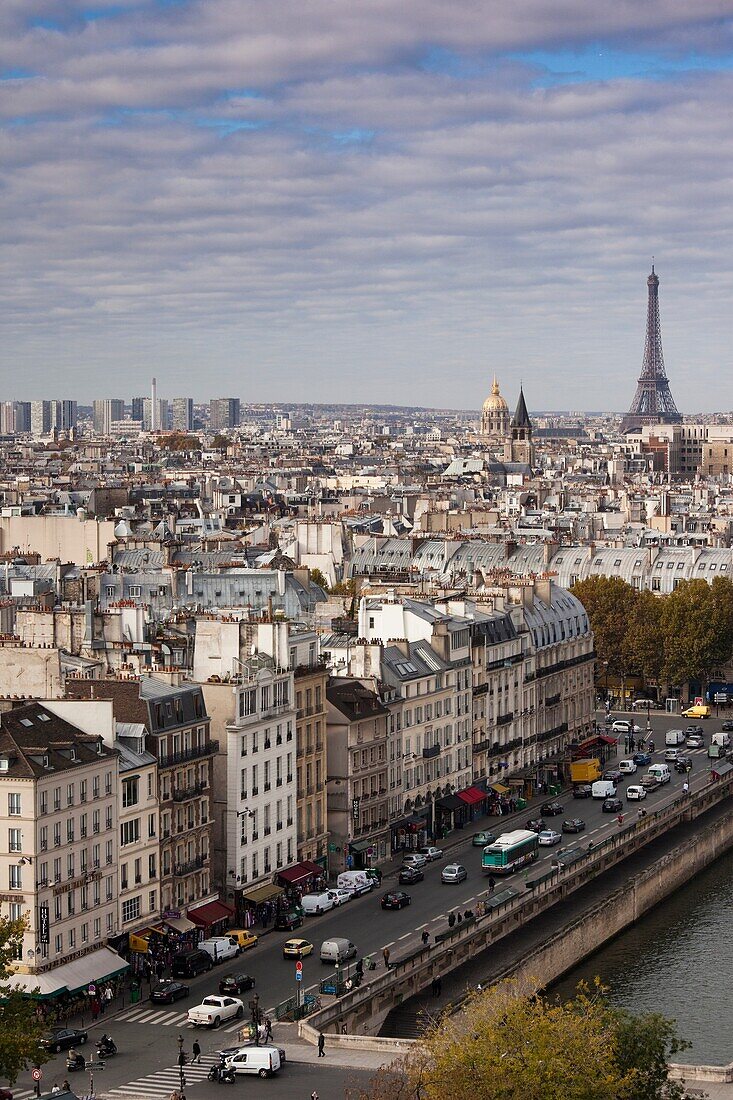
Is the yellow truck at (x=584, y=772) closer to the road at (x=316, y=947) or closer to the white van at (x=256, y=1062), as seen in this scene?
the road at (x=316, y=947)

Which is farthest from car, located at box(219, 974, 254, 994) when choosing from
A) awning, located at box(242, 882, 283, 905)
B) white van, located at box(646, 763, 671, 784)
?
white van, located at box(646, 763, 671, 784)

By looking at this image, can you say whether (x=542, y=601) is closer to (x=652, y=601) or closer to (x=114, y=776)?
(x=652, y=601)

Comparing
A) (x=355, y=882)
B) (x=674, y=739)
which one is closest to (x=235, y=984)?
(x=355, y=882)

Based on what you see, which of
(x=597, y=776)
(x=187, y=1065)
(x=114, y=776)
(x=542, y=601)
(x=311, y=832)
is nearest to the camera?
(x=187, y=1065)

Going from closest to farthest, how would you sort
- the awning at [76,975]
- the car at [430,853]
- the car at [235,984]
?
the awning at [76,975] → the car at [235,984] → the car at [430,853]

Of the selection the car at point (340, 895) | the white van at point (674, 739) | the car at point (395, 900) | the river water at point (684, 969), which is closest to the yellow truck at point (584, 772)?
the white van at point (674, 739)

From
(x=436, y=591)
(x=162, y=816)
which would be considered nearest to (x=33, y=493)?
(x=436, y=591)

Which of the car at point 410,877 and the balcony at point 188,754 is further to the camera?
the car at point 410,877
